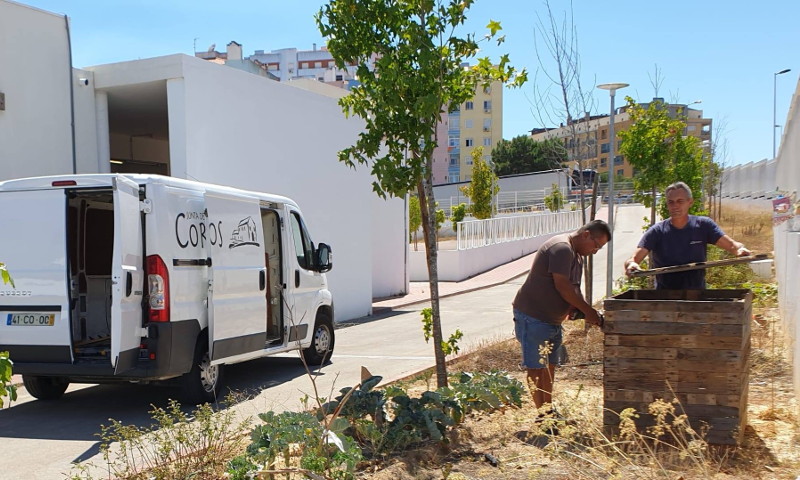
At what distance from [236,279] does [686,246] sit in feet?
15.4

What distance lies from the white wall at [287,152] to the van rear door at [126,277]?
16.3ft

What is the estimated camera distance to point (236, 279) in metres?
8.13

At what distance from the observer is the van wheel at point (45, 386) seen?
804 cm

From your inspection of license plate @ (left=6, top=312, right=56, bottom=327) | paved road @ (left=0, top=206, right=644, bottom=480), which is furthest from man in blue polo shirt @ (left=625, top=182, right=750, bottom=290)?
license plate @ (left=6, top=312, right=56, bottom=327)

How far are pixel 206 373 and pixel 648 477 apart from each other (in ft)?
16.5

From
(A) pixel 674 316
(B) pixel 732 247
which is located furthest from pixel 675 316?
(B) pixel 732 247

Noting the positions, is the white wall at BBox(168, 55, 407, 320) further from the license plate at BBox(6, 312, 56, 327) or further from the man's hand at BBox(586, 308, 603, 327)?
the man's hand at BBox(586, 308, 603, 327)

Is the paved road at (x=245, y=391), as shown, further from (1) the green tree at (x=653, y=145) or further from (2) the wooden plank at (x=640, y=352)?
(1) the green tree at (x=653, y=145)

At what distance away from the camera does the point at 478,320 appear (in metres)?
15.8

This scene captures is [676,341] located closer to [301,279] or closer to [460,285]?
[301,279]

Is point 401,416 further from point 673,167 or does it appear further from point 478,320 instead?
point 673,167

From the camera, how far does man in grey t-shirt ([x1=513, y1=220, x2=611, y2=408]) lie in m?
5.55

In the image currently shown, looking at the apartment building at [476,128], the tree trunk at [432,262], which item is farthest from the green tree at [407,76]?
the apartment building at [476,128]

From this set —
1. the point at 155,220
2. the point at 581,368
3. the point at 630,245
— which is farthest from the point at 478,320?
the point at 630,245
